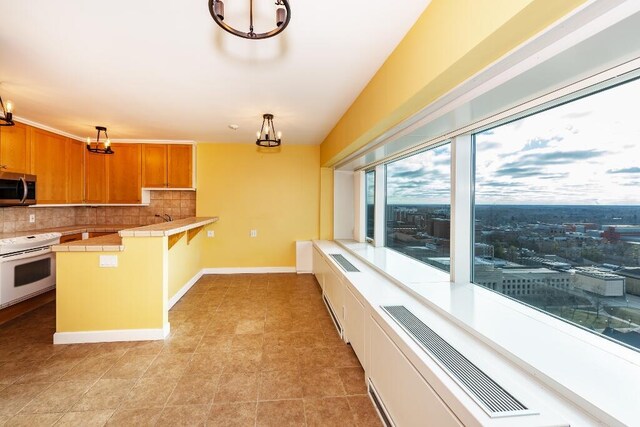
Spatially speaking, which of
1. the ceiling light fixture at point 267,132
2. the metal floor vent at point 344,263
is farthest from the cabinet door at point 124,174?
the metal floor vent at point 344,263

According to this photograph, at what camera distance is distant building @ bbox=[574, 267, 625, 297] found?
1.26 meters

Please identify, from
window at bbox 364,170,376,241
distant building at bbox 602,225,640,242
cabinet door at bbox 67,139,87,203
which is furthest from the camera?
cabinet door at bbox 67,139,87,203

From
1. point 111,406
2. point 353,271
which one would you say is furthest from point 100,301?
point 353,271

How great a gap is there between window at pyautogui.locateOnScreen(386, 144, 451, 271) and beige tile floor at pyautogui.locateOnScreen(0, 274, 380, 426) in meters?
1.28

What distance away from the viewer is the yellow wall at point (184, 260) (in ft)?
13.1

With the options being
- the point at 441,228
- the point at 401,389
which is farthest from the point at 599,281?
the point at 441,228

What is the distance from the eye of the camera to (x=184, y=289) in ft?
14.7

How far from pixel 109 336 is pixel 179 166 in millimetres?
3249

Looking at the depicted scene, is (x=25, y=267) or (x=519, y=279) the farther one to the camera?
(x=25, y=267)

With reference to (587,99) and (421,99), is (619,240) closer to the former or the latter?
(587,99)

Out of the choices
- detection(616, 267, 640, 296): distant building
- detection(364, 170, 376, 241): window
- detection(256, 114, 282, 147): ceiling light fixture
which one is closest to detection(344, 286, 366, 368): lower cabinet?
detection(616, 267, 640, 296): distant building

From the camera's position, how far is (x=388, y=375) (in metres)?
1.74

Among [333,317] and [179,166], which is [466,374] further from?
[179,166]

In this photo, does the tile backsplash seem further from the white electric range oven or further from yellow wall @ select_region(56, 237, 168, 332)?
yellow wall @ select_region(56, 237, 168, 332)
